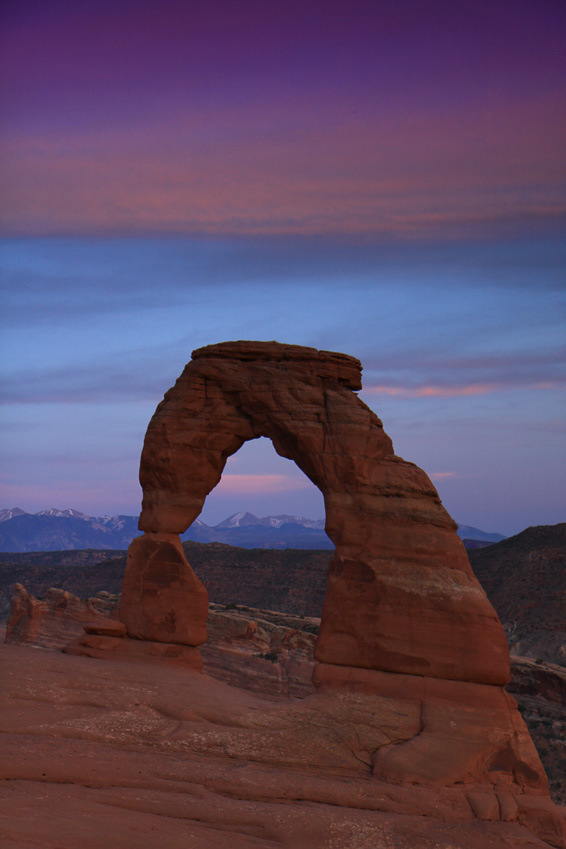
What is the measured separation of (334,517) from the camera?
1920 cm

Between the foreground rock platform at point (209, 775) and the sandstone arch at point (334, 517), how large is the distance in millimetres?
965

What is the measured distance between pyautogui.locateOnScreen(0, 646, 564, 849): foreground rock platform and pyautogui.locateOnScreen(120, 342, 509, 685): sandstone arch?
3.17 ft

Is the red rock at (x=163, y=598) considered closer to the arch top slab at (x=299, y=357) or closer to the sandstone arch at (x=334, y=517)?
the sandstone arch at (x=334, y=517)

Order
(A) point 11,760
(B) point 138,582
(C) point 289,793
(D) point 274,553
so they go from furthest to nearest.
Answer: (D) point 274,553 < (B) point 138,582 < (C) point 289,793 < (A) point 11,760

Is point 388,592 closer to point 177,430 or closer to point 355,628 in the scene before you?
point 355,628

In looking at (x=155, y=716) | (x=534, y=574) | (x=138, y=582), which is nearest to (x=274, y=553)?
(x=534, y=574)

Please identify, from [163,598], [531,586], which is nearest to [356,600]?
[163,598]

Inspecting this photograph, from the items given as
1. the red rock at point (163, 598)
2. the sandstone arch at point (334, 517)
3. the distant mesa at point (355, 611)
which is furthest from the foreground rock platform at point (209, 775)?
the red rock at point (163, 598)

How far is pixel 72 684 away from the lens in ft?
55.3

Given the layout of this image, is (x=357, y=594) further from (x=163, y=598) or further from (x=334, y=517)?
(x=163, y=598)

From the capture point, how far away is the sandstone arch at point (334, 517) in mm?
17828

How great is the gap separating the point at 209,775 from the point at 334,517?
7.07m

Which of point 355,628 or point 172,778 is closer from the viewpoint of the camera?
point 172,778

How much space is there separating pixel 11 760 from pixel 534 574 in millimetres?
45092
